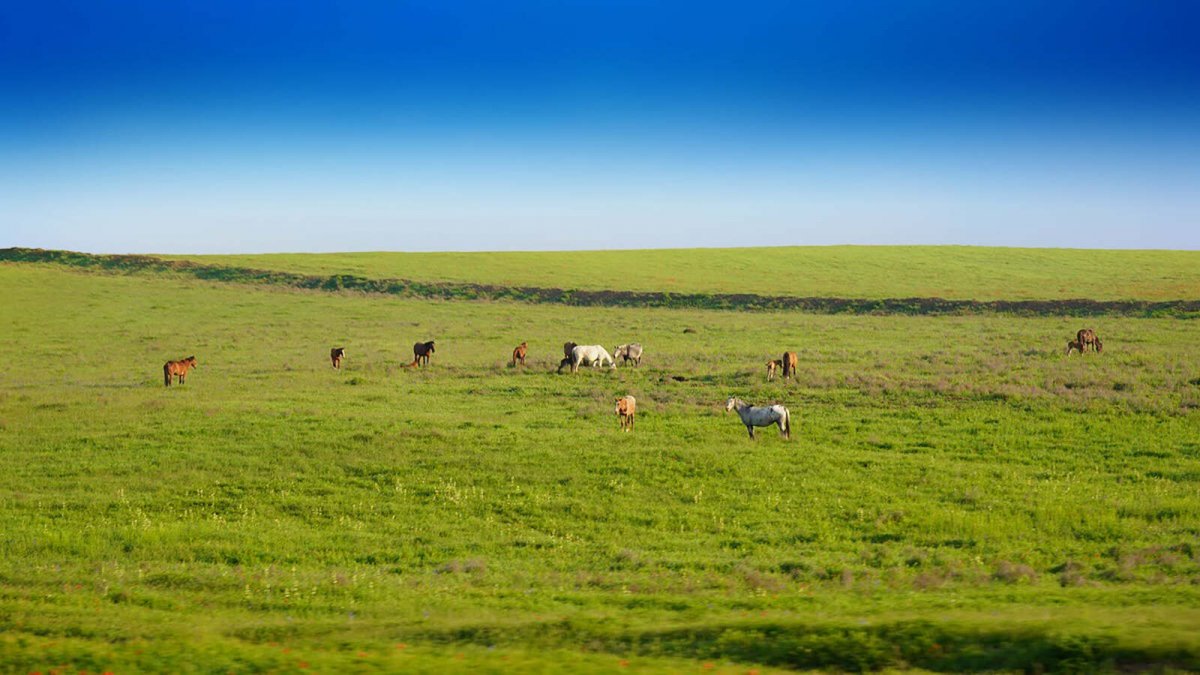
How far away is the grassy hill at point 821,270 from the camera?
8162 centimetres

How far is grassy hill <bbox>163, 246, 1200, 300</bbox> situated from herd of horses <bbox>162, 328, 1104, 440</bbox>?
37.9m

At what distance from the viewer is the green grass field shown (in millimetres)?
11609

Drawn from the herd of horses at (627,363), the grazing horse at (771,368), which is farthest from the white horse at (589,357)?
the grazing horse at (771,368)

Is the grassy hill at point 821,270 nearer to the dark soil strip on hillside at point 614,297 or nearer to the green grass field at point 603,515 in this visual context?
the dark soil strip on hillside at point 614,297

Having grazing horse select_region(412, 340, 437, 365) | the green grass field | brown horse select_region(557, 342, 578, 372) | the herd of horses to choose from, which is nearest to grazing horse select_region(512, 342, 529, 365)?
the herd of horses

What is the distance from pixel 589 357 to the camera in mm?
40812

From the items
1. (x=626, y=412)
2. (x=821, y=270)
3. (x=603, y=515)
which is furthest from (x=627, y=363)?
(x=821, y=270)

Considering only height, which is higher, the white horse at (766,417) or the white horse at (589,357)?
the white horse at (589,357)

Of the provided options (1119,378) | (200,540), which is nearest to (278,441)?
(200,540)

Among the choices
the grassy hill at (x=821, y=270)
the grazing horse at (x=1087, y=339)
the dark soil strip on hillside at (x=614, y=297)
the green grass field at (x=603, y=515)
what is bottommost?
the green grass field at (x=603, y=515)

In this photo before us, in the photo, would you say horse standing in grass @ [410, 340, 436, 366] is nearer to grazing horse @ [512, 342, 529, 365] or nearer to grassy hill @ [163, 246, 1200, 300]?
grazing horse @ [512, 342, 529, 365]

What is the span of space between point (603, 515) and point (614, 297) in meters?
60.5

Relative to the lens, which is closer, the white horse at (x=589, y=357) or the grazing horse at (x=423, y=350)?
the white horse at (x=589, y=357)

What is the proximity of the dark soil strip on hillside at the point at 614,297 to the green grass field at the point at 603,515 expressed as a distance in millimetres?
24866
